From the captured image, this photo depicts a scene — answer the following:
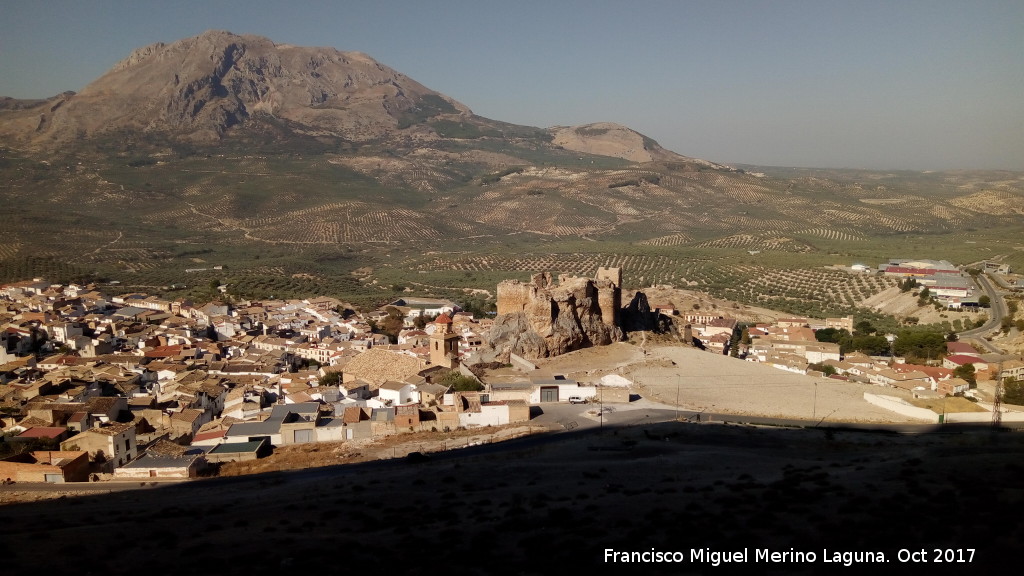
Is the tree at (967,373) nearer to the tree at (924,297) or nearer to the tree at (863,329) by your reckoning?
the tree at (863,329)

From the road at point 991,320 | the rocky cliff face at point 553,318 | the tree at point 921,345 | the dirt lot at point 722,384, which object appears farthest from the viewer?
the road at point 991,320

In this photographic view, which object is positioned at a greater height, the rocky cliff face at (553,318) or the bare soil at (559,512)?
the rocky cliff face at (553,318)

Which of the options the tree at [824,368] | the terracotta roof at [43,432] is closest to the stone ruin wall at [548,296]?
the tree at [824,368]

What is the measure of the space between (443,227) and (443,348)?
109556 millimetres

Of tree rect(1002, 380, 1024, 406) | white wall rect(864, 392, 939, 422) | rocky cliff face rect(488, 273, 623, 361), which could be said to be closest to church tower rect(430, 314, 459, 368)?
rocky cliff face rect(488, 273, 623, 361)

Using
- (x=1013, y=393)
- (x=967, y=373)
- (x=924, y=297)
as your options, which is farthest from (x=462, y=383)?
(x=924, y=297)

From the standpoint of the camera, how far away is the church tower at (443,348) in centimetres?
3341

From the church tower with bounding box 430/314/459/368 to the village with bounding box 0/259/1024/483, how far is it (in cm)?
7

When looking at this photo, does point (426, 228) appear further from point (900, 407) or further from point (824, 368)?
point (900, 407)

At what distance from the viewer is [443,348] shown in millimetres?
33656

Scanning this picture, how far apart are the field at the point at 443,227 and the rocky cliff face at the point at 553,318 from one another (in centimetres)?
3502

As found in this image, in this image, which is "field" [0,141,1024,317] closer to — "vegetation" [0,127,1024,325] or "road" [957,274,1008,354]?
"vegetation" [0,127,1024,325]

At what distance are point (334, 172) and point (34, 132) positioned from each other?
80229mm

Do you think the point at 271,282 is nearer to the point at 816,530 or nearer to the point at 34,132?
the point at 816,530
